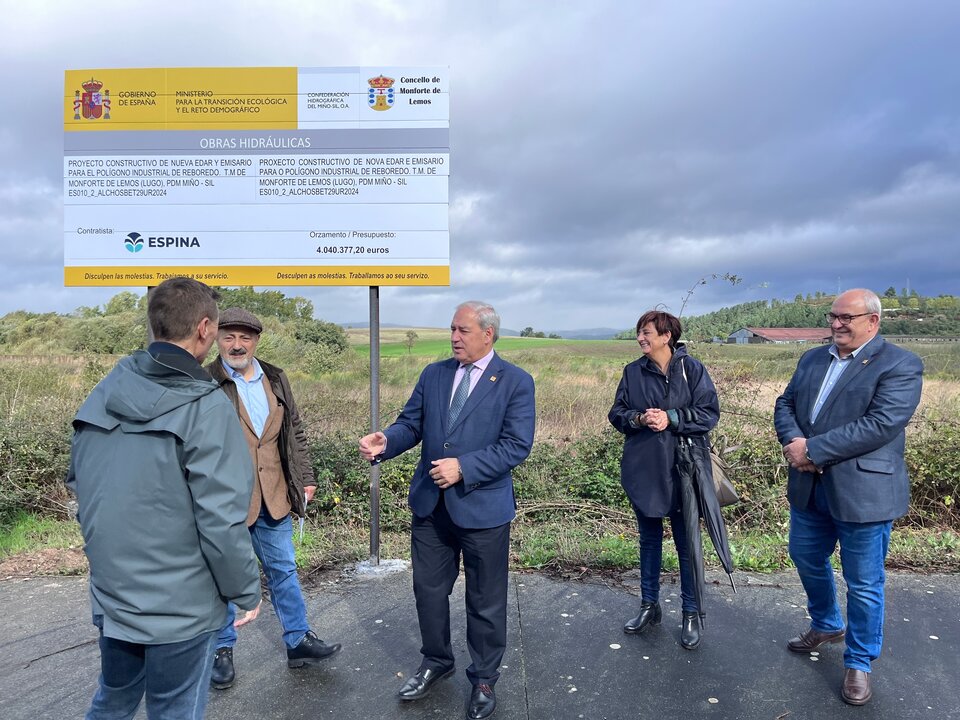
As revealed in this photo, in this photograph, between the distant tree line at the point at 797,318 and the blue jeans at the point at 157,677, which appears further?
the distant tree line at the point at 797,318

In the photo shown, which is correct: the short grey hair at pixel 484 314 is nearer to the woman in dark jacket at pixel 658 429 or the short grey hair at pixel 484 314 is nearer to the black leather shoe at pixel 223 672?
the woman in dark jacket at pixel 658 429

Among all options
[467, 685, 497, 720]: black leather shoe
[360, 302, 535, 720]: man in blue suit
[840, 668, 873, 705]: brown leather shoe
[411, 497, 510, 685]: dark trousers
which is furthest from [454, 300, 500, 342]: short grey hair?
[840, 668, 873, 705]: brown leather shoe

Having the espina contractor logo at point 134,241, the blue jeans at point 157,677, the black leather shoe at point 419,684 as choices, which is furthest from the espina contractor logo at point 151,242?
the black leather shoe at point 419,684

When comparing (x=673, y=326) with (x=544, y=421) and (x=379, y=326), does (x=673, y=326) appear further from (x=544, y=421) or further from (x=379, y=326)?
(x=544, y=421)

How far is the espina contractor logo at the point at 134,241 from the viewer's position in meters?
4.71

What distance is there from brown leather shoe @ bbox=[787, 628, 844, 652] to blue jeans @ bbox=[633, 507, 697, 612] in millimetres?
609

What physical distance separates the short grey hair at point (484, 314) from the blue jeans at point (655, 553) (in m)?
1.46

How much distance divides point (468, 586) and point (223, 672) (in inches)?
52.5

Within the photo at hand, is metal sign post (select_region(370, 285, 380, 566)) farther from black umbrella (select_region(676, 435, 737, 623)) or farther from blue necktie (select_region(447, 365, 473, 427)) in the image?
black umbrella (select_region(676, 435, 737, 623))

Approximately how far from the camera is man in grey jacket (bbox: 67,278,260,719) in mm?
1981

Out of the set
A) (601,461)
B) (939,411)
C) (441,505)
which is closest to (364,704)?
(441,505)

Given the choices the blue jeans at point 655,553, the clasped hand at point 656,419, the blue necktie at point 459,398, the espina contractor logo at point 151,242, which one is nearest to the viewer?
the blue necktie at point 459,398

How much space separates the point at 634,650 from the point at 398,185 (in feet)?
11.3

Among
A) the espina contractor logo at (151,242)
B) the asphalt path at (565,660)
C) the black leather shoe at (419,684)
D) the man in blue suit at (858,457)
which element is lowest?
the asphalt path at (565,660)
